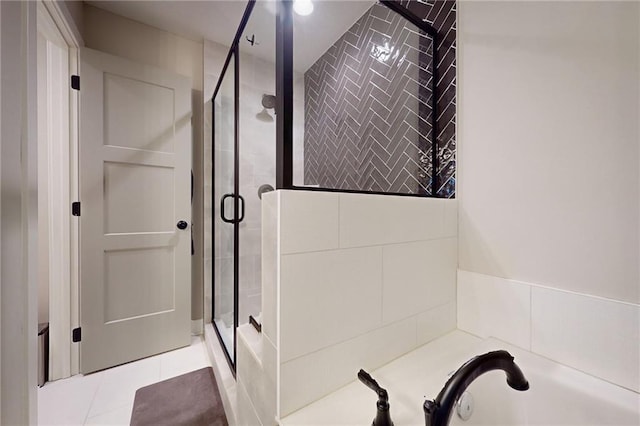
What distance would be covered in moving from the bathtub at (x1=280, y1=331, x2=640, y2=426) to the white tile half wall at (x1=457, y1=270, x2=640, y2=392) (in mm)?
44

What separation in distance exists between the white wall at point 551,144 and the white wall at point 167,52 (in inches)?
79.0

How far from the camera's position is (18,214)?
56 cm

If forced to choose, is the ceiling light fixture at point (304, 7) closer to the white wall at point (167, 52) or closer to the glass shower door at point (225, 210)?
the glass shower door at point (225, 210)

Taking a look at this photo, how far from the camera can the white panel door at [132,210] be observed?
1618mm

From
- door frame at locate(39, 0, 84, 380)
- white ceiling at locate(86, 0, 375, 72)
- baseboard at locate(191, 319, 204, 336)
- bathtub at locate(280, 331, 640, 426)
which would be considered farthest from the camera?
baseboard at locate(191, 319, 204, 336)

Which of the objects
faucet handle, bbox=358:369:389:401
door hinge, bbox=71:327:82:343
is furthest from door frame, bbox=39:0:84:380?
faucet handle, bbox=358:369:389:401

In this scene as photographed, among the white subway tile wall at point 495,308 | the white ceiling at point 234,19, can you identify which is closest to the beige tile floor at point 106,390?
the white subway tile wall at point 495,308

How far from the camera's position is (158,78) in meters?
1.86

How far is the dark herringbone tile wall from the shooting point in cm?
123

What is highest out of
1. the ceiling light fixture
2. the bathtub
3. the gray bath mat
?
the ceiling light fixture

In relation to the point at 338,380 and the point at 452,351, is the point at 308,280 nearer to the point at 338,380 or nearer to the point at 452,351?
the point at 338,380

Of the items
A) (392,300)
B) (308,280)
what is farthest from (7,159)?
(392,300)

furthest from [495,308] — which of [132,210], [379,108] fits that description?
[132,210]

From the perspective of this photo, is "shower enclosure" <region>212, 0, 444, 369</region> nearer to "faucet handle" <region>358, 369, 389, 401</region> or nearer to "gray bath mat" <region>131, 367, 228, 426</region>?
"gray bath mat" <region>131, 367, 228, 426</region>
